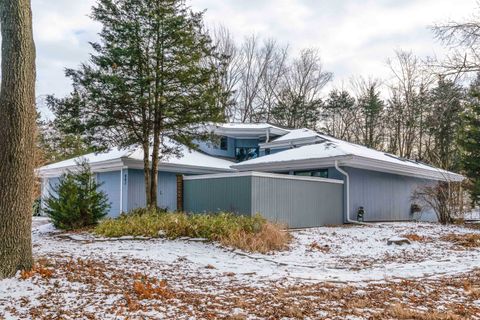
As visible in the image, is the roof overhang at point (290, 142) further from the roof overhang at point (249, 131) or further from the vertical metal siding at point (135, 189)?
the vertical metal siding at point (135, 189)

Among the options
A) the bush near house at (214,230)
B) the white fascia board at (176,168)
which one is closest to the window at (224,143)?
the white fascia board at (176,168)

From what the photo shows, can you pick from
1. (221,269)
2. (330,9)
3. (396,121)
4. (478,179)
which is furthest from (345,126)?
(221,269)

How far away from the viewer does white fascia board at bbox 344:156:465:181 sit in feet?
48.8

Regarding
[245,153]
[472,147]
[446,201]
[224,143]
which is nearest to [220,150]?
[224,143]

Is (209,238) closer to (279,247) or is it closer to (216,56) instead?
(279,247)

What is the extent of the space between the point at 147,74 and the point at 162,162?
4.16 m

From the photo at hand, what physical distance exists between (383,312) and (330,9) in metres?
10.9

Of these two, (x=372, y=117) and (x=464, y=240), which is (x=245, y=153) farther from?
(x=372, y=117)

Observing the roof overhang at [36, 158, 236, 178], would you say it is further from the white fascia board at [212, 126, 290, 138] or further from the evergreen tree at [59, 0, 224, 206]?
the white fascia board at [212, 126, 290, 138]

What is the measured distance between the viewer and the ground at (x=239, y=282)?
4.43 metres

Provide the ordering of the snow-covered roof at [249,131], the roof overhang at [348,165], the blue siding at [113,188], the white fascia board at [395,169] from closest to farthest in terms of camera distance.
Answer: the roof overhang at [348,165], the white fascia board at [395,169], the blue siding at [113,188], the snow-covered roof at [249,131]

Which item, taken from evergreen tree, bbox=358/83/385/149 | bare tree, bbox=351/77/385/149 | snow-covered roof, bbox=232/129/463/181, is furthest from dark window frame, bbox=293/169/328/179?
evergreen tree, bbox=358/83/385/149

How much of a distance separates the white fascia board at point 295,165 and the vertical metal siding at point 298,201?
0.89 meters

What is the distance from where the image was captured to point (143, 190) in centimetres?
1636
